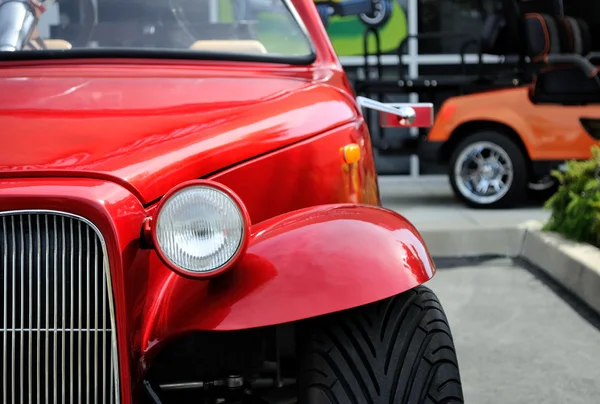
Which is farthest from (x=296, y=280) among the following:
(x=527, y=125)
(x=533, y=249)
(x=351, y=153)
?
(x=527, y=125)

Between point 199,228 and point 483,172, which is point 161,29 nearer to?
point 199,228

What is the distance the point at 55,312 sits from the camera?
2.15 m

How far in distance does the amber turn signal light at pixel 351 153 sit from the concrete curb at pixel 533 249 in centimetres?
275

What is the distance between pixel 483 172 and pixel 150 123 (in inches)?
Result: 306

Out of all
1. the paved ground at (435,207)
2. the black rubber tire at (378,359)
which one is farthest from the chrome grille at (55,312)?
the paved ground at (435,207)

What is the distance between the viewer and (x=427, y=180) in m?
13.2

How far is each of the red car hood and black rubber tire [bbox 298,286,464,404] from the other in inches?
22.3

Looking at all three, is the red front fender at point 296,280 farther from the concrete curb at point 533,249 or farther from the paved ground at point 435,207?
the paved ground at point 435,207

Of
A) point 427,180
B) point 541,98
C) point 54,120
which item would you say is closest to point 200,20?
point 54,120

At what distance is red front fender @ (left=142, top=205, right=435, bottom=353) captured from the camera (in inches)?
89.4

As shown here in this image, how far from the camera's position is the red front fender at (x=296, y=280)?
7.45 feet

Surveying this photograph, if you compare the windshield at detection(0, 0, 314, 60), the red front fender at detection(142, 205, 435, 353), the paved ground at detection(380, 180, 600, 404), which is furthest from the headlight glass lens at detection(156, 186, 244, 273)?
the paved ground at detection(380, 180, 600, 404)

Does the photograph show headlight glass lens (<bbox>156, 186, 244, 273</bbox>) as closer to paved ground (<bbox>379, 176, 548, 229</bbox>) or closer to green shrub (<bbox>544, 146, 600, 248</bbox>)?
green shrub (<bbox>544, 146, 600, 248</bbox>)

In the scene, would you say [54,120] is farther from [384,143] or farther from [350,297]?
[384,143]
